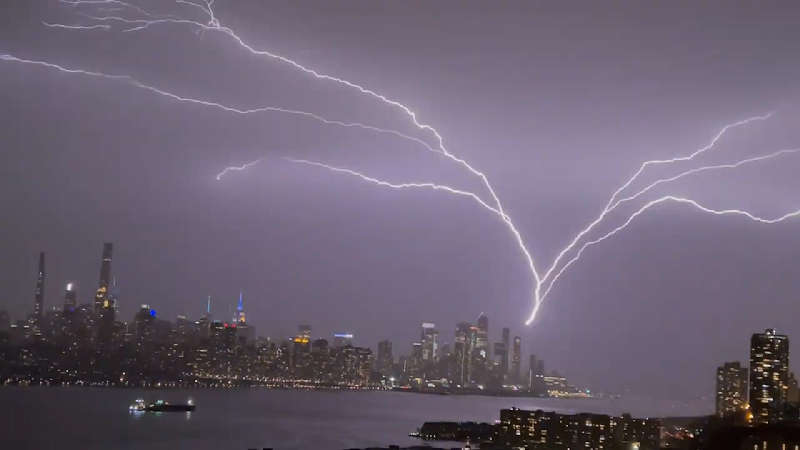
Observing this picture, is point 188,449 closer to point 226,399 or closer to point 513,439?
point 513,439

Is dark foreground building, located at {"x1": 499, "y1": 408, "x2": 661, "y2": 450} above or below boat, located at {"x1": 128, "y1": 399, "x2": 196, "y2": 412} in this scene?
above

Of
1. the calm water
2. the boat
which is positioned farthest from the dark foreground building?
the boat

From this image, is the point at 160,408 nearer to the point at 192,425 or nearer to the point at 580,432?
the point at 192,425

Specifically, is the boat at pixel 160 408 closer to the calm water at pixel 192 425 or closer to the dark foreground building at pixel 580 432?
the calm water at pixel 192 425

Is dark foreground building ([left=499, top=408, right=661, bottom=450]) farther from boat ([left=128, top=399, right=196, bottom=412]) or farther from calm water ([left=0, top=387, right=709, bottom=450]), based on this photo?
boat ([left=128, top=399, right=196, bottom=412])

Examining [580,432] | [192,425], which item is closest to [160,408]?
[192,425]

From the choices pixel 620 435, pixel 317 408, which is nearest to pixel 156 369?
pixel 317 408

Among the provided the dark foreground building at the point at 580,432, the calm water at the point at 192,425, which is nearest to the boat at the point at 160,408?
the calm water at the point at 192,425

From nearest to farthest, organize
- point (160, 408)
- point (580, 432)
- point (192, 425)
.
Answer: point (580, 432) < point (192, 425) < point (160, 408)

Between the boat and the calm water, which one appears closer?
the calm water

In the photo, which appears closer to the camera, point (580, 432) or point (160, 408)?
point (580, 432)

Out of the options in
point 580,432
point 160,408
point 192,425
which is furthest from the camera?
point 160,408
